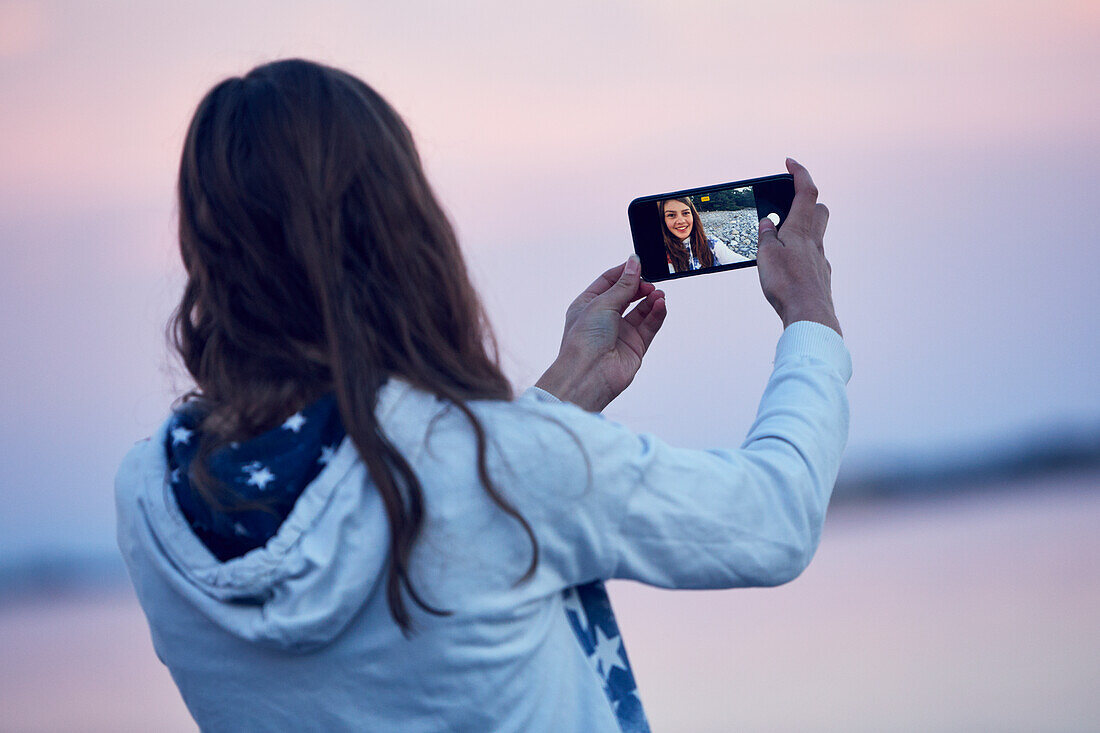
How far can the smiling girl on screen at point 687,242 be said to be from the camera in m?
1.23

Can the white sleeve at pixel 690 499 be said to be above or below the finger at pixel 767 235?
below

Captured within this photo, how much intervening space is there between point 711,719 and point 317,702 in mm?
2058

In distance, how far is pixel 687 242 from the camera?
1.24 m

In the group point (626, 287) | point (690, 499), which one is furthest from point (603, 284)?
point (690, 499)

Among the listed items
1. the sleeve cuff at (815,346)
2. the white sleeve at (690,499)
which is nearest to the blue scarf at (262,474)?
the white sleeve at (690,499)

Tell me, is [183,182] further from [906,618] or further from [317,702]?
[906,618]

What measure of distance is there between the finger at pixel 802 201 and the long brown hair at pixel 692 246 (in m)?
0.14

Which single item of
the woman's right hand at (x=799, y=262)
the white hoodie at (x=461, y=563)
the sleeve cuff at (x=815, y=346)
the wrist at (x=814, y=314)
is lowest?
the white hoodie at (x=461, y=563)

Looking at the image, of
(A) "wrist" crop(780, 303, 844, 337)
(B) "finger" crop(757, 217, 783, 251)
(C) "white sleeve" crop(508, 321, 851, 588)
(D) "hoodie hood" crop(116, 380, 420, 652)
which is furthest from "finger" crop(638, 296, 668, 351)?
(D) "hoodie hood" crop(116, 380, 420, 652)

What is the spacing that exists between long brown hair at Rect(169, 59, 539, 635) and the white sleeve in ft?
0.13

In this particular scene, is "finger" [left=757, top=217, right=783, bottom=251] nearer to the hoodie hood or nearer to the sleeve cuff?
the sleeve cuff

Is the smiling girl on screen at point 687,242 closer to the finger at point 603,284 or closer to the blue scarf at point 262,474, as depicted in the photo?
the finger at point 603,284

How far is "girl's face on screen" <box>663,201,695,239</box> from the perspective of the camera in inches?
48.9

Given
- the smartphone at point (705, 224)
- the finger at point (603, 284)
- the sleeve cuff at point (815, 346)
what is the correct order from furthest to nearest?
the finger at point (603, 284) → the smartphone at point (705, 224) → the sleeve cuff at point (815, 346)
